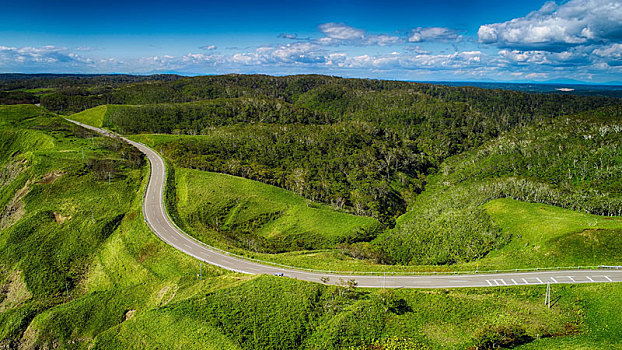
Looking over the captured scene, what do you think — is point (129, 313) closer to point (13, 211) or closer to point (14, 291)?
point (14, 291)

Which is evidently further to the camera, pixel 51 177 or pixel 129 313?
pixel 51 177

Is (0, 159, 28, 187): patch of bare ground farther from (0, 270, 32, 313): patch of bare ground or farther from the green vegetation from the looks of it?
(0, 270, 32, 313): patch of bare ground

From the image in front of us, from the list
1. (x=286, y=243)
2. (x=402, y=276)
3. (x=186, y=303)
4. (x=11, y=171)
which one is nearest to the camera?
(x=186, y=303)

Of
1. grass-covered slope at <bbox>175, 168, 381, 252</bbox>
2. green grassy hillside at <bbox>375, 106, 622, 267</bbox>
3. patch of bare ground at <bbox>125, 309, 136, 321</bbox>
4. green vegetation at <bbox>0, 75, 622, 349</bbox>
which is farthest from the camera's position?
grass-covered slope at <bbox>175, 168, 381, 252</bbox>

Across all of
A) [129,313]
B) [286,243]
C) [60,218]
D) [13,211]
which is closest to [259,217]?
[286,243]

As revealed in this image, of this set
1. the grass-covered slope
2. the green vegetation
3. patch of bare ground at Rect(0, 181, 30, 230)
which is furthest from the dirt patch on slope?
the grass-covered slope

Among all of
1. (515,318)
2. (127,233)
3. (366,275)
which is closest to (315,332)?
(366,275)
